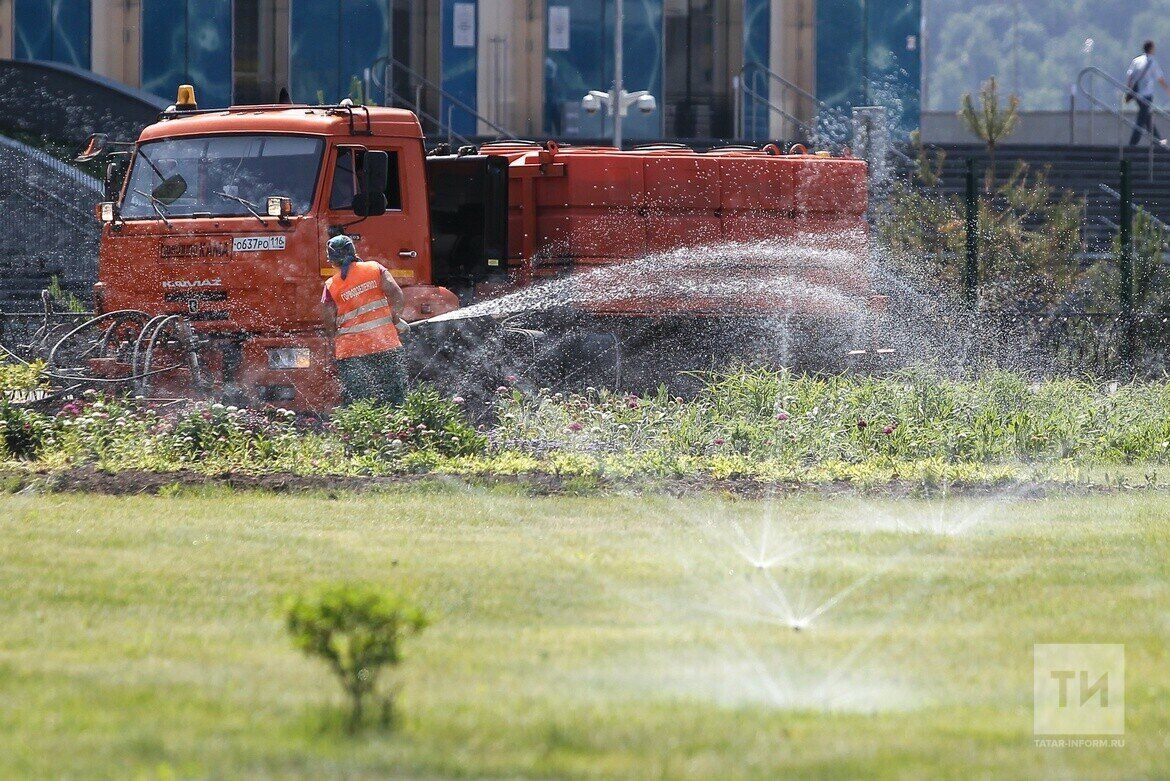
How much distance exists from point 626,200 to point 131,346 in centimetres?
505

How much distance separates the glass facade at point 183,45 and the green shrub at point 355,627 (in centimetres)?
3308

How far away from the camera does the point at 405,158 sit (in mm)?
15852

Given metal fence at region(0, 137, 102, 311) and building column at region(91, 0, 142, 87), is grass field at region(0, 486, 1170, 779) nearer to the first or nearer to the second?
metal fence at region(0, 137, 102, 311)

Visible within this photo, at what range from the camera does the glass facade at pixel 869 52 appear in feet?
129

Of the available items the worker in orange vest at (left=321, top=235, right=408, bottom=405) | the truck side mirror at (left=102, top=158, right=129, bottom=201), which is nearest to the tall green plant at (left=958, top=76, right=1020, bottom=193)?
the truck side mirror at (left=102, top=158, right=129, bottom=201)

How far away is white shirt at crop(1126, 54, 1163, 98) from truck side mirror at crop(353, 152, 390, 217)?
20716 millimetres

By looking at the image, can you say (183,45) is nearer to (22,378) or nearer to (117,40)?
(117,40)

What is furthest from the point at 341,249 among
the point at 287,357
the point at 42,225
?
the point at 42,225

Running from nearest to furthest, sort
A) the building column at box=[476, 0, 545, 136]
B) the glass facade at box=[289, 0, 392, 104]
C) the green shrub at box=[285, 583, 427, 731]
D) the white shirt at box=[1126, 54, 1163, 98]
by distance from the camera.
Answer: the green shrub at box=[285, 583, 427, 731], the white shirt at box=[1126, 54, 1163, 98], the glass facade at box=[289, 0, 392, 104], the building column at box=[476, 0, 545, 136]

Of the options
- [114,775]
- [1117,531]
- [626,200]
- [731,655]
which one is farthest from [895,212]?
[114,775]

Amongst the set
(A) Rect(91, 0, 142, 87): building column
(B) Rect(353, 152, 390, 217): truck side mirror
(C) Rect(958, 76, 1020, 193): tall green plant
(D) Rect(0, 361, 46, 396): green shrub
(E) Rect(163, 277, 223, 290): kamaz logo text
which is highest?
(A) Rect(91, 0, 142, 87): building column

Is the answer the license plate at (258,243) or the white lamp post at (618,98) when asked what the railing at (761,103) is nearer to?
the white lamp post at (618,98)

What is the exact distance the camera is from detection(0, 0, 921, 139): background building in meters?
37.5

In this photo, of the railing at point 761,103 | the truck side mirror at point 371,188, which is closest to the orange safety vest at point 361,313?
the truck side mirror at point 371,188
